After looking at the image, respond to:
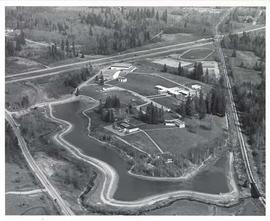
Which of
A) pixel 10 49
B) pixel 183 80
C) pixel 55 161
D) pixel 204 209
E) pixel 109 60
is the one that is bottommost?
pixel 204 209

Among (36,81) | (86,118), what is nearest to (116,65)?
(36,81)

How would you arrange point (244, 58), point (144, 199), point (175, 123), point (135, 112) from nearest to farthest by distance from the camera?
point (144, 199) → point (175, 123) → point (135, 112) → point (244, 58)

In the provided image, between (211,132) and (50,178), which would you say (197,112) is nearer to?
(211,132)

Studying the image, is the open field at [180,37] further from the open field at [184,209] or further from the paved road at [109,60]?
the open field at [184,209]

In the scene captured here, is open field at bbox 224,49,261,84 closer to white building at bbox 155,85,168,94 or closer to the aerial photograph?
the aerial photograph

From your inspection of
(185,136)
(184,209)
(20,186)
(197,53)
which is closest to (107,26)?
(197,53)

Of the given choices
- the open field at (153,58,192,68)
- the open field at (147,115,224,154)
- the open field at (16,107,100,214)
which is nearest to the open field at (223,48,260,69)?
the open field at (153,58,192,68)

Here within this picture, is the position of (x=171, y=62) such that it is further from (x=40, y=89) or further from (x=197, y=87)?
(x=40, y=89)

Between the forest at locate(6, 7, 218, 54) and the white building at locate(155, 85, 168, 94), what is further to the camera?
the forest at locate(6, 7, 218, 54)
